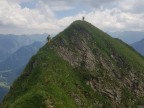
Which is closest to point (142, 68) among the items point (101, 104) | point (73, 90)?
point (101, 104)

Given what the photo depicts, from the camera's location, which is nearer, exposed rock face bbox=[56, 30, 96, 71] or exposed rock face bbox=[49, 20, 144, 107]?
exposed rock face bbox=[49, 20, 144, 107]

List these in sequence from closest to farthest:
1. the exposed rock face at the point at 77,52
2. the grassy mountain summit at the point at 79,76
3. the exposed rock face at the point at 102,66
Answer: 1. the grassy mountain summit at the point at 79,76
2. the exposed rock face at the point at 102,66
3. the exposed rock face at the point at 77,52

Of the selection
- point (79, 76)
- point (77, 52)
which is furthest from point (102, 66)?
point (79, 76)

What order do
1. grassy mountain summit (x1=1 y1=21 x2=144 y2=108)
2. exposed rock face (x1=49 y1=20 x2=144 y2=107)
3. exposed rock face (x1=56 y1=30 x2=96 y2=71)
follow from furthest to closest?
exposed rock face (x1=56 y1=30 x2=96 y2=71) → exposed rock face (x1=49 y1=20 x2=144 y2=107) → grassy mountain summit (x1=1 y1=21 x2=144 y2=108)

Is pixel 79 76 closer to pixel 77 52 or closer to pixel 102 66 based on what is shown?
pixel 102 66

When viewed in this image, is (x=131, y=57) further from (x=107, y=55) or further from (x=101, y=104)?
(x=101, y=104)

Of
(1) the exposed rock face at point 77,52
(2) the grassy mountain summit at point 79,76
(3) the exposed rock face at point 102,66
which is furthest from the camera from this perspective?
(1) the exposed rock face at point 77,52

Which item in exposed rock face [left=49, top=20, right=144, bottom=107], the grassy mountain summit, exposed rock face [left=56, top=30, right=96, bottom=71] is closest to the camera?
the grassy mountain summit

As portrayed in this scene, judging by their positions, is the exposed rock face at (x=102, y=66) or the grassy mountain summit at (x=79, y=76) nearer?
the grassy mountain summit at (x=79, y=76)
